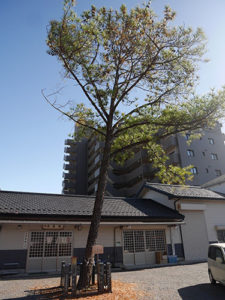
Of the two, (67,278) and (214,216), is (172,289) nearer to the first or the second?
(67,278)

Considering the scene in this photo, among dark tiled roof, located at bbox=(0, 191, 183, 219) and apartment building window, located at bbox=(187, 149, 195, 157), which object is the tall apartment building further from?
dark tiled roof, located at bbox=(0, 191, 183, 219)

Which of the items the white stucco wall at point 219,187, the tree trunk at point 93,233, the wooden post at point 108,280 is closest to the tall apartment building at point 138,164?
the white stucco wall at point 219,187

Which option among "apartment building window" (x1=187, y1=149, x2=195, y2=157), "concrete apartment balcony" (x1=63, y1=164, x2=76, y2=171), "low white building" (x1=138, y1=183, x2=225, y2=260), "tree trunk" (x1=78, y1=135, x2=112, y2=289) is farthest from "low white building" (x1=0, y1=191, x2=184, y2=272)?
"concrete apartment balcony" (x1=63, y1=164, x2=76, y2=171)

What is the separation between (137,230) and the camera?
1627cm

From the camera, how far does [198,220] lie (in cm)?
1844

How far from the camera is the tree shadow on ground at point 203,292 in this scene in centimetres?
704

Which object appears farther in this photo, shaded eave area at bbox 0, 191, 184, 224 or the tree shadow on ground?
shaded eave area at bbox 0, 191, 184, 224

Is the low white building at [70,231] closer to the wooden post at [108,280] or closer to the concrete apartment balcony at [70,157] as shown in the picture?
the wooden post at [108,280]

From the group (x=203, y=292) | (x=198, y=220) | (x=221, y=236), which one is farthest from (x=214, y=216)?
(x=203, y=292)

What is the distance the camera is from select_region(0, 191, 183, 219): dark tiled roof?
44.5ft

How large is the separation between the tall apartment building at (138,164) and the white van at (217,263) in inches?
807

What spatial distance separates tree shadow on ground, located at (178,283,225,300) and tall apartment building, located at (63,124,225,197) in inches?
818

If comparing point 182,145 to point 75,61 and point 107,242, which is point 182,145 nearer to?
point 107,242

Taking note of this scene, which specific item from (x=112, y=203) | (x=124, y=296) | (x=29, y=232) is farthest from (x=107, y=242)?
(x=124, y=296)
